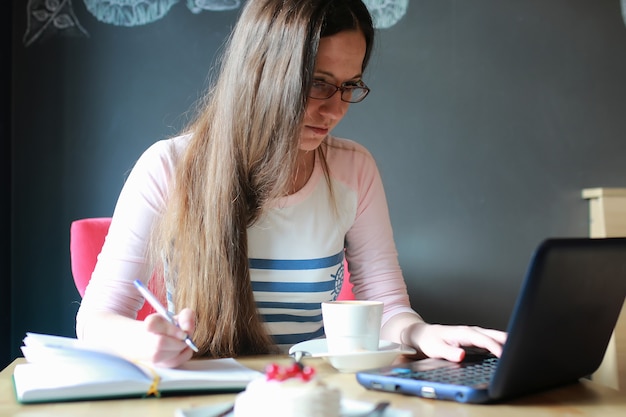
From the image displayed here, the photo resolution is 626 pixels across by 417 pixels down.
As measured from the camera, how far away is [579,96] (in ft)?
8.25

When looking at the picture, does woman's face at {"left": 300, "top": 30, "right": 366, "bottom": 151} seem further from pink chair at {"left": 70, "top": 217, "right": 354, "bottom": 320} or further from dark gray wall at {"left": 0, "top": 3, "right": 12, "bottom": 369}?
dark gray wall at {"left": 0, "top": 3, "right": 12, "bottom": 369}

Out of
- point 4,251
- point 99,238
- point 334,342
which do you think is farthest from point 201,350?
point 4,251

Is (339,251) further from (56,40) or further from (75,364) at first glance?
(56,40)

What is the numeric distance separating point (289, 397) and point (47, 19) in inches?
79.0

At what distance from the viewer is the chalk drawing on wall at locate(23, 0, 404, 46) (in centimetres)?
229

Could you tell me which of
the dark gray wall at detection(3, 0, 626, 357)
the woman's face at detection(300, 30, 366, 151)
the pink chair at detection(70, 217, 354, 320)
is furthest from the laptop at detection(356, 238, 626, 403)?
the dark gray wall at detection(3, 0, 626, 357)

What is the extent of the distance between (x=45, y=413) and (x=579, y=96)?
2214 mm

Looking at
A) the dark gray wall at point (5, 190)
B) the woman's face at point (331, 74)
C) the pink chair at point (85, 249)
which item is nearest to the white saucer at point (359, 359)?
the woman's face at point (331, 74)

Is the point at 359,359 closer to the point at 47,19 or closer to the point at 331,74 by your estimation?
the point at 331,74

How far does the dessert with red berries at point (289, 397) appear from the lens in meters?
0.59

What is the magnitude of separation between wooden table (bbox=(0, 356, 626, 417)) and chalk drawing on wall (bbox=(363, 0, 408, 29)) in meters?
1.78

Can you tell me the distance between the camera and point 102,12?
2.31 meters

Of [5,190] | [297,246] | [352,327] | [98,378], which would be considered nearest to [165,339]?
[98,378]

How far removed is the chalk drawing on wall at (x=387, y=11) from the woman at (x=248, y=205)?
1.17 m
